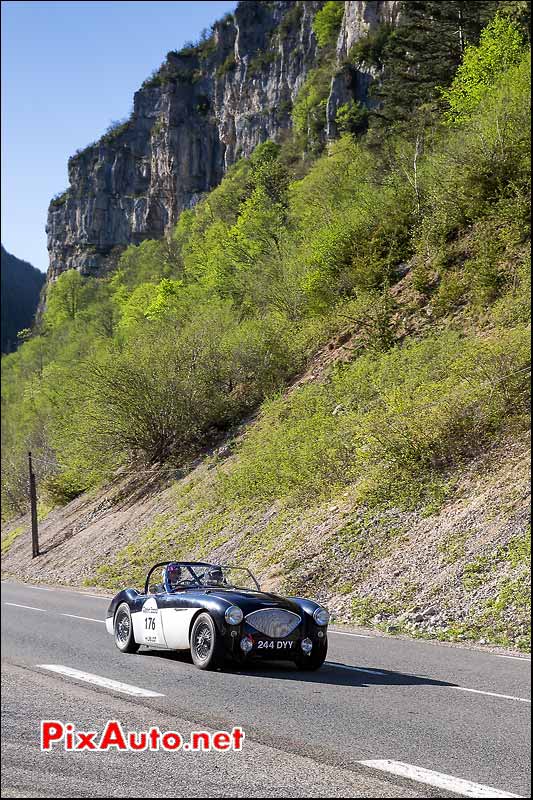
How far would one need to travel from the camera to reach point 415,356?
12625 mm

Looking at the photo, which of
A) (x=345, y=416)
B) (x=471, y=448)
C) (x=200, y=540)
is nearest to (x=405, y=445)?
(x=471, y=448)

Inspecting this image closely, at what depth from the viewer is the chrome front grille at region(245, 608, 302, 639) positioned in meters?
3.56

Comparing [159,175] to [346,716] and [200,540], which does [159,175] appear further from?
[346,716]

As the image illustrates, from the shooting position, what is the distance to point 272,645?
3.49m

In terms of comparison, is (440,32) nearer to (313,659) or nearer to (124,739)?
(313,659)

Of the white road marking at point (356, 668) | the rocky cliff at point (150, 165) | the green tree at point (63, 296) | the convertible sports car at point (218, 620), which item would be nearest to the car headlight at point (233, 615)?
the convertible sports car at point (218, 620)

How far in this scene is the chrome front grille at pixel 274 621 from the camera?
356 centimetres

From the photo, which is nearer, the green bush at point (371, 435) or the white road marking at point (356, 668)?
the white road marking at point (356, 668)

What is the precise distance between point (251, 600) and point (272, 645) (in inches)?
11.4

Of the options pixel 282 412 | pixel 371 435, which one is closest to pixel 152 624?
pixel 282 412

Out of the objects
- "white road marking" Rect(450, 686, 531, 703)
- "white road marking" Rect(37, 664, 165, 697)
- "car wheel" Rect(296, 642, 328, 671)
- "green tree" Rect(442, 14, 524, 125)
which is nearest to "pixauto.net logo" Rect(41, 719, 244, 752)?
"white road marking" Rect(37, 664, 165, 697)

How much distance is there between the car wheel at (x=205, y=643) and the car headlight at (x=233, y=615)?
0.08m

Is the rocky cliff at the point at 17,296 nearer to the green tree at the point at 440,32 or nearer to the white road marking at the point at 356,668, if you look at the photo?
Result: the white road marking at the point at 356,668

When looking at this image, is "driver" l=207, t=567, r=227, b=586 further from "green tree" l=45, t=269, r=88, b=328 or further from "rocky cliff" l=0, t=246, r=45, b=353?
"green tree" l=45, t=269, r=88, b=328
